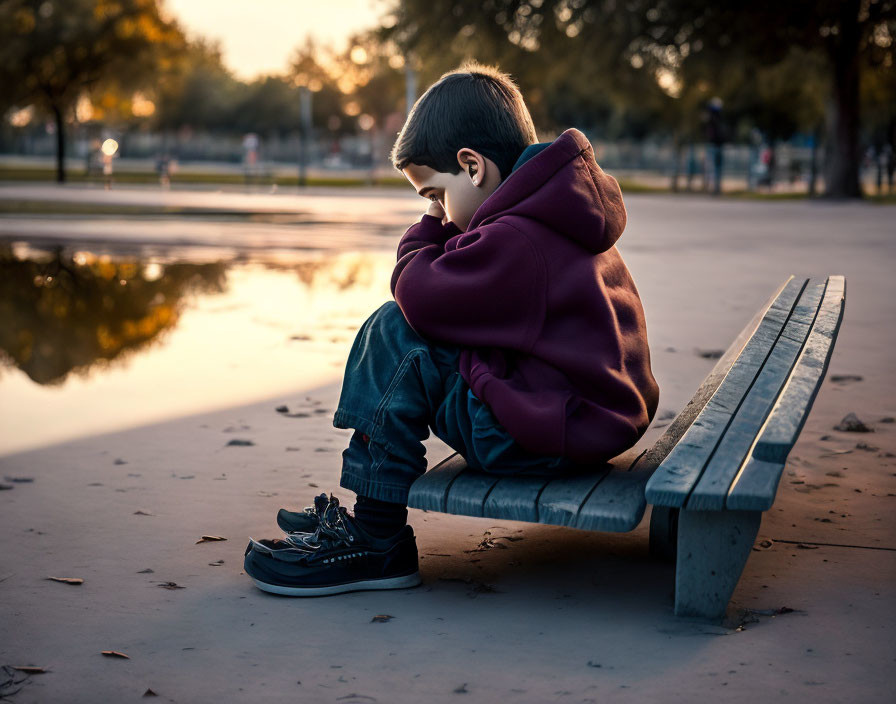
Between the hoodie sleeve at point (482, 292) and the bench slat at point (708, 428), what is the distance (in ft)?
1.53

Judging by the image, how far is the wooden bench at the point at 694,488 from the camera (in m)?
2.53

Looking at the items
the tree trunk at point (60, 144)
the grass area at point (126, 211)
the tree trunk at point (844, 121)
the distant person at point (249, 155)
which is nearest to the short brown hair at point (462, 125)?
the grass area at point (126, 211)

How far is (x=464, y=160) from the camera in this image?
10.0 feet

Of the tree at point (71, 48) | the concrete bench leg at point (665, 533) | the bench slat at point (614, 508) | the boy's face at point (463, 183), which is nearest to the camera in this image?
the bench slat at point (614, 508)

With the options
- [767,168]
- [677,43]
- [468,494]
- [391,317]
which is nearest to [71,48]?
[677,43]

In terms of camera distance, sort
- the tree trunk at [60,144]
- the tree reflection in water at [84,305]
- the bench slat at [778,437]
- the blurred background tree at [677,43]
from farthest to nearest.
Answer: the tree trunk at [60,144], the blurred background tree at [677,43], the tree reflection in water at [84,305], the bench slat at [778,437]

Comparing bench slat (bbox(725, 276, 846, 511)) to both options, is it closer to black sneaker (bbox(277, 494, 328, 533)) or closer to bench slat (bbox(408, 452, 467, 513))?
bench slat (bbox(408, 452, 467, 513))

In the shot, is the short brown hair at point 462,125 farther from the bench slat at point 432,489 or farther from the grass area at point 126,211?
the grass area at point 126,211

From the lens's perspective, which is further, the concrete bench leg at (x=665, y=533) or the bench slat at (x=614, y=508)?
the concrete bench leg at (x=665, y=533)

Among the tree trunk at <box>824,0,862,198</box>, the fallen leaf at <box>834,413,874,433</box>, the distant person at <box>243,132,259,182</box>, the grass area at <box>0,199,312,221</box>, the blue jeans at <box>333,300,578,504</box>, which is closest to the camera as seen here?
the blue jeans at <box>333,300,578,504</box>

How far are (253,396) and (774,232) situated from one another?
46.4 feet

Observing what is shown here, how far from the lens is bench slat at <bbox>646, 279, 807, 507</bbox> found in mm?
2504

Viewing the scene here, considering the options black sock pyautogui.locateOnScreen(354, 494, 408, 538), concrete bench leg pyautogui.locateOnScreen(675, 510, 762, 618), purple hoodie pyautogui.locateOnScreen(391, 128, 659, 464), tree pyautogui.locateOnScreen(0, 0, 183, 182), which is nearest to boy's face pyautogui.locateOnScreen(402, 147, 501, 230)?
purple hoodie pyautogui.locateOnScreen(391, 128, 659, 464)

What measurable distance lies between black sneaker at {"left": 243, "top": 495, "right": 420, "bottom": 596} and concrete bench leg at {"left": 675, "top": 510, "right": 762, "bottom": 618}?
0.74 m
